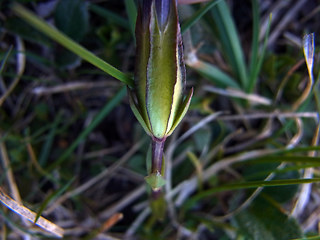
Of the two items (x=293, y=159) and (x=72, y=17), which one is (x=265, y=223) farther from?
(x=72, y=17)

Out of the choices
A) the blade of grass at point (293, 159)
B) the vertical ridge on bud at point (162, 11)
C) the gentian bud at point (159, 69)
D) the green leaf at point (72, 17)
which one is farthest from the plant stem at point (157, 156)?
the green leaf at point (72, 17)

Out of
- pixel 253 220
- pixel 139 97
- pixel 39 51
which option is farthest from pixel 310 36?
pixel 39 51

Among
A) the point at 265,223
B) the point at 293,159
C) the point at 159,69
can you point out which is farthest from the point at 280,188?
the point at 159,69

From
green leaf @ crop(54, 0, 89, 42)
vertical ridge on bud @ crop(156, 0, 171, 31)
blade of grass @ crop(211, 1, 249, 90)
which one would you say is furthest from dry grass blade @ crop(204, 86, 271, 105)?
vertical ridge on bud @ crop(156, 0, 171, 31)

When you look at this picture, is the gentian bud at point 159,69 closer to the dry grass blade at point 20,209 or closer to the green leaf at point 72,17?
the dry grass blade at point 20,209

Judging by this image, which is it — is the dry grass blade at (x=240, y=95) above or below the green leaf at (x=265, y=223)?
above

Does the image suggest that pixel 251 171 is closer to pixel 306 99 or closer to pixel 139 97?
pixel 306 99

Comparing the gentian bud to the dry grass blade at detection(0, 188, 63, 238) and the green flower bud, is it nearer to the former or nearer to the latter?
the green flower bud
